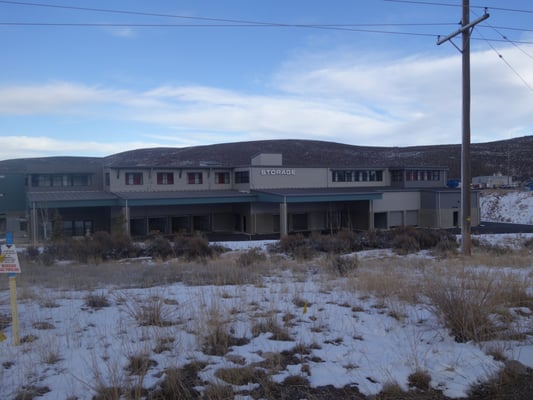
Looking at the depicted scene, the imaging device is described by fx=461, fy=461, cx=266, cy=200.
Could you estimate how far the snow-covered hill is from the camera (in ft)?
199

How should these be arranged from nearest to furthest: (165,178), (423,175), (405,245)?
(405,245) → (165,178) → (423,175)

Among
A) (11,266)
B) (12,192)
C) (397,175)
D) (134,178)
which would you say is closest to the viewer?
(11,266)

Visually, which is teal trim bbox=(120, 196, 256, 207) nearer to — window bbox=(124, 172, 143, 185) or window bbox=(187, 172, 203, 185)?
window bbox=(124, 172, 143, 185)

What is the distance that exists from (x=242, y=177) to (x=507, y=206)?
39836mm

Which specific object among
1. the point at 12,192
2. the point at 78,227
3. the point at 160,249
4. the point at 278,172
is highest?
the point at 278,172

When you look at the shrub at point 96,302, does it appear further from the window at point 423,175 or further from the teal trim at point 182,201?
the window at point 423,175

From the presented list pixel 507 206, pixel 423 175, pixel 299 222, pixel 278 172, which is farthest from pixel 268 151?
pixel 299 222

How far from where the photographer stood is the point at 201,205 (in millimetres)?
49094

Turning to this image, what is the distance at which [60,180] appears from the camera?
45.6 meters

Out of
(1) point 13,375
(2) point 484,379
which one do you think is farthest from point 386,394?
(1) point 13,375

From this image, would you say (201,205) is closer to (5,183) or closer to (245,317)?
A: (5,183)

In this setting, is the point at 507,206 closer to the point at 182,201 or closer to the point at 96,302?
the point at 182,201

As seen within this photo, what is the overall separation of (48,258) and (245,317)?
14.2 meters

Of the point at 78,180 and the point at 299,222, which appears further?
the point at 299,222
